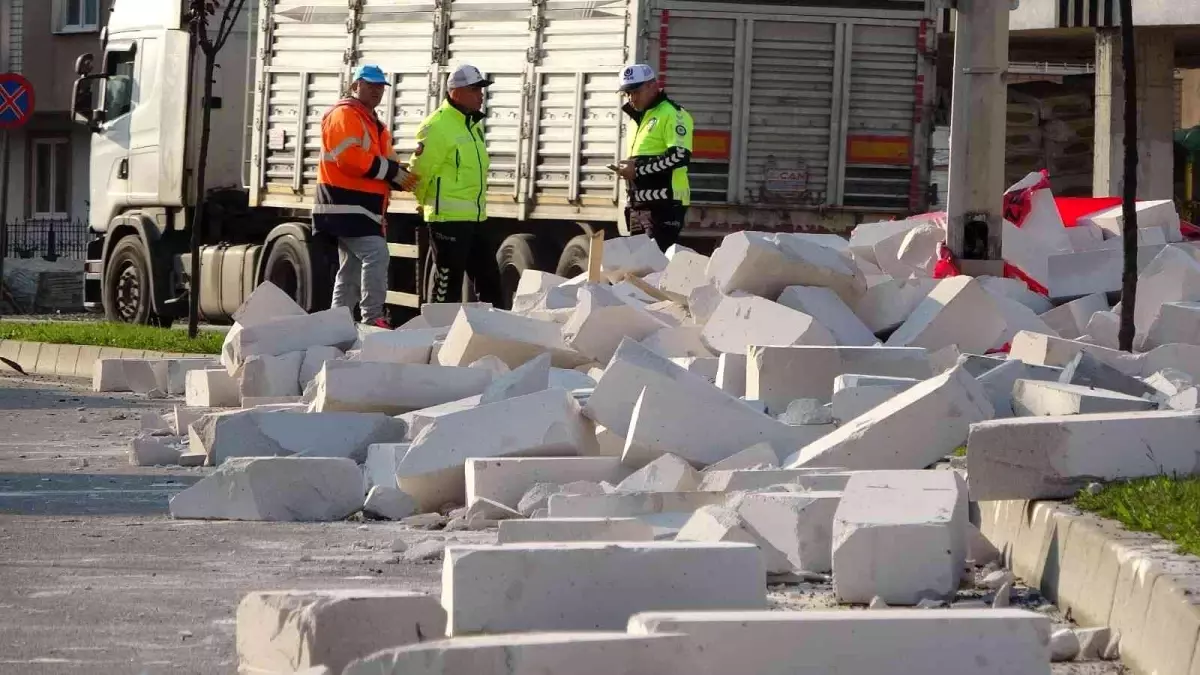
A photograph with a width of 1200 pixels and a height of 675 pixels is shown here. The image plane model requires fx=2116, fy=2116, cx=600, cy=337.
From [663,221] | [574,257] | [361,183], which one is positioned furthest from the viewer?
[574,257]

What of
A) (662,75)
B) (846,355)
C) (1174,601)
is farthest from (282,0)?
(1174,601)

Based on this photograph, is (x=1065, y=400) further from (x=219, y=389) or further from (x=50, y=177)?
(x=50, y=177)

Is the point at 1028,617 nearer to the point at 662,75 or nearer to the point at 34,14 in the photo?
the point at 662,75

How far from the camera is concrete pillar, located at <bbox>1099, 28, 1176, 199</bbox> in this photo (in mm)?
23234

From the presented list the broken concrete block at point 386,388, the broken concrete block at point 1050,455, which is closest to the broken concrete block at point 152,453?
the broken concrete block at point 386,388

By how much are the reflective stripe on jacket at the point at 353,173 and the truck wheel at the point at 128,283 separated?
7.34 m

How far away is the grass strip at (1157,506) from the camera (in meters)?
5.12

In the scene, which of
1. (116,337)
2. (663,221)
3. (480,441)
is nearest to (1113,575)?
(480,441)

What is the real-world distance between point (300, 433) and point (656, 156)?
574 centimetres

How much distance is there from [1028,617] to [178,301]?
17736mm

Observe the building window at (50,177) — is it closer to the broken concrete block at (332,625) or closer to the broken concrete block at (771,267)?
the broken concrete block at (771,267)

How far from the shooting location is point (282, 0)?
20141 millimetres

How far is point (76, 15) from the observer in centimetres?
4503

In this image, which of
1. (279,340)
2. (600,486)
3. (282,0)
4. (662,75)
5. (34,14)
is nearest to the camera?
(600,486)
